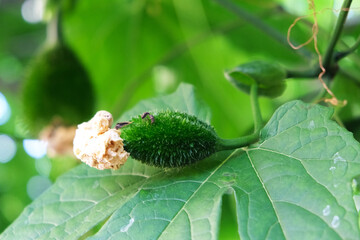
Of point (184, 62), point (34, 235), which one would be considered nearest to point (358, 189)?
point (34, 235)

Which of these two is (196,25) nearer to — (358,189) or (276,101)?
(276,101)

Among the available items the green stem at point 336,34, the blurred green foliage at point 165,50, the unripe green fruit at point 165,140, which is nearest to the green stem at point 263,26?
the green stem at point 336,34

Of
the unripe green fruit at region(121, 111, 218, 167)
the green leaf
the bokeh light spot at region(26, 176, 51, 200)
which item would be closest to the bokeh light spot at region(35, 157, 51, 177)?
the bokeh light spot at region(26, 176, 51, 200)

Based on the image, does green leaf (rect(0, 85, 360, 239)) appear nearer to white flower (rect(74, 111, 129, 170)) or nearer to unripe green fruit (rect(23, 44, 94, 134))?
white flower (rect(74, 111, 129, 170))

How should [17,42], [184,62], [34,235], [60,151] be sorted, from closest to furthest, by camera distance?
1. [34,235]
2. [60,151]
3. [184,62]
4. [17,42]

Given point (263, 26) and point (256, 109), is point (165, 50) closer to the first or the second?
point (263, 26)

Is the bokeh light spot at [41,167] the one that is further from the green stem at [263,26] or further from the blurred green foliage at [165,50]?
the green stem at [263,26]
